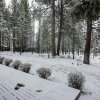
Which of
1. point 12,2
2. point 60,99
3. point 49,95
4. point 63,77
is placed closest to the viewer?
point 60,99

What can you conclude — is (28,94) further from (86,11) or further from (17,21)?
(17,21)

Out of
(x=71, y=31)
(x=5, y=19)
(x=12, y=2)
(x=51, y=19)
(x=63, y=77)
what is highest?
(x=12, y=2)

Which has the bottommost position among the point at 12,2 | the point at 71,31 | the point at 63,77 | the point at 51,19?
the point at 63,77

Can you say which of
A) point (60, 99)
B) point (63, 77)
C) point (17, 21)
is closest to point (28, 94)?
point (60, 99)

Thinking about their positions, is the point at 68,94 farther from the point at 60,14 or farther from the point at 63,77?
the point at 60,14

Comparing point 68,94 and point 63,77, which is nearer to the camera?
point 68,94

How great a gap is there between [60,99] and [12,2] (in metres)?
29.7

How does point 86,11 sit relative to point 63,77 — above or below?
above

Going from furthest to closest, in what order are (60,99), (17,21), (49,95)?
(17,21) < (49,95) < (60,99)

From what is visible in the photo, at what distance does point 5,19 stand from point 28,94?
27352 mm

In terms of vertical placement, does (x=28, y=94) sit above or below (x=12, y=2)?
below

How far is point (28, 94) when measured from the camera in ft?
15.5

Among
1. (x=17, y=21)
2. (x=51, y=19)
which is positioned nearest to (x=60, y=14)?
(x=51, y=19)

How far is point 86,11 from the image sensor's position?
1065cm
